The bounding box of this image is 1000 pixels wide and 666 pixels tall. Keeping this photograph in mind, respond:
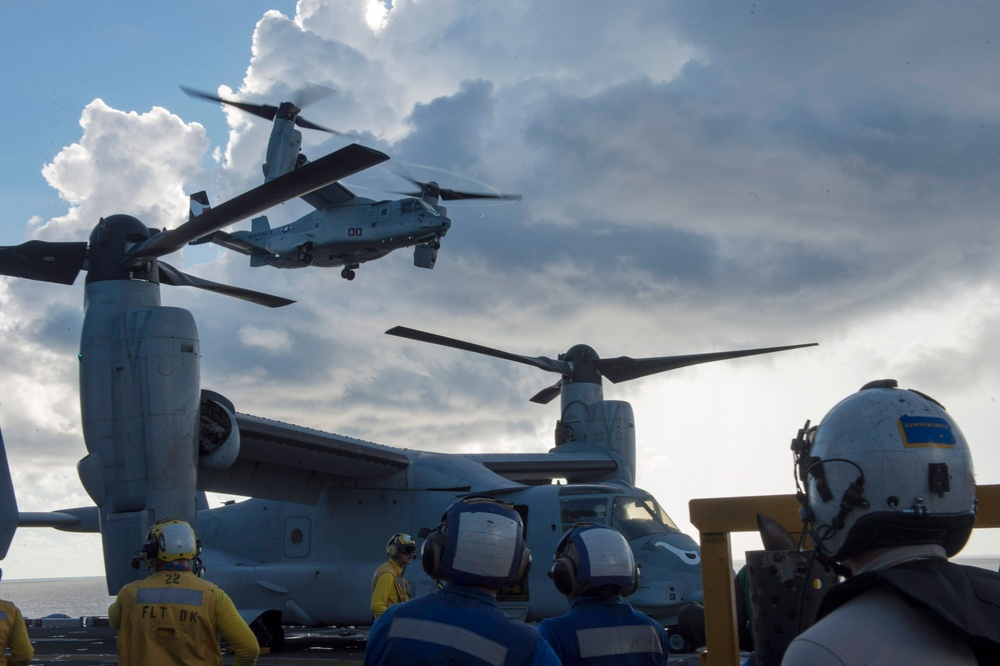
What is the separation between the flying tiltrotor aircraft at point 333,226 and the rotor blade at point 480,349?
32.7 feet

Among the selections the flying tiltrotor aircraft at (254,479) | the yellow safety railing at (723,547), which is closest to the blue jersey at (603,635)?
the yellow safety railing at (723,547)

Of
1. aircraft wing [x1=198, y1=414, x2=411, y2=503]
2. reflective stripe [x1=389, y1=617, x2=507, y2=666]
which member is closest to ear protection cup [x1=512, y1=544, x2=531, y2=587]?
reflective stripe [x1=389, y1=617, x2=507, y2=666]

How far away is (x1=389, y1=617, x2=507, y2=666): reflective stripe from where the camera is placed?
9.73ft

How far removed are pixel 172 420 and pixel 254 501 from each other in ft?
17.0

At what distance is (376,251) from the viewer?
108 feet

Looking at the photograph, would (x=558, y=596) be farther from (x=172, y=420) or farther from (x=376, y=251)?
(x=376, y=251)

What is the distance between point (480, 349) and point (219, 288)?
851 cm

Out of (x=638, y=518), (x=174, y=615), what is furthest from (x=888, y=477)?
(x=638, y=518)

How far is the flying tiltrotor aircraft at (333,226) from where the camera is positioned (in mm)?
31828

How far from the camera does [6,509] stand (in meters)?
6.24

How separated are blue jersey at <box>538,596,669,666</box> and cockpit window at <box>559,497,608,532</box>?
8.55 m

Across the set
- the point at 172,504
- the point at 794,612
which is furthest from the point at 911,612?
the point at 172,504

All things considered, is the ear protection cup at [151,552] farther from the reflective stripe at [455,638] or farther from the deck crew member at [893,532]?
the deck crew member at [893,532]

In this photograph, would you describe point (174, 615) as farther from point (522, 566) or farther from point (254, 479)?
point (254, 479)
